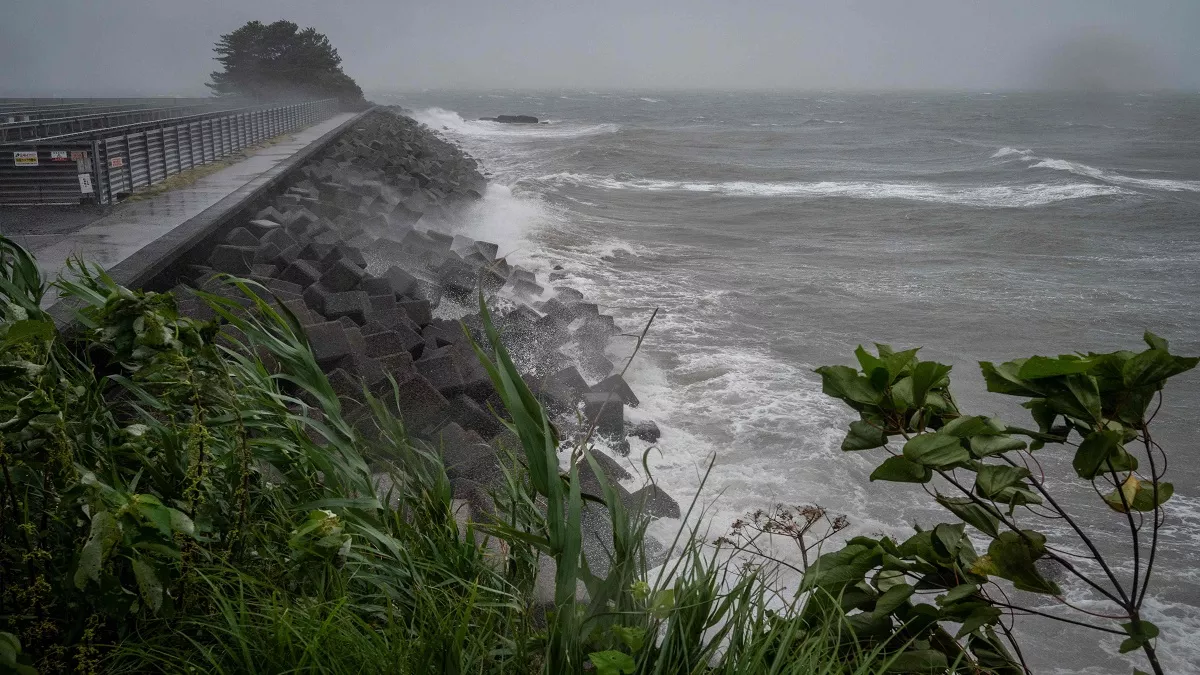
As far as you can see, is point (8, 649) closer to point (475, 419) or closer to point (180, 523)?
point (180, 523)

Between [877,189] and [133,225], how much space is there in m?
19.7

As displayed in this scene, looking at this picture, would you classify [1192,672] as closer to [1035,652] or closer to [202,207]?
[1035,652]

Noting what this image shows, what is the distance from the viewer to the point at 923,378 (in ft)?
4.93

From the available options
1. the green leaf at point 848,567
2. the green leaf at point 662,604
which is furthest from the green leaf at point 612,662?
the green leaf at point 848,567

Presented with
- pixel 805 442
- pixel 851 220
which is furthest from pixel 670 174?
pixel 805 442

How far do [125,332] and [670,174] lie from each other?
2522 centimetres

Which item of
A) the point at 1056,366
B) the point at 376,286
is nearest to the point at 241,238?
the point at 376,286

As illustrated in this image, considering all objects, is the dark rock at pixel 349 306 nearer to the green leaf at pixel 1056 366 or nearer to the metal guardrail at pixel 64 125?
the green leaf at pixel 1056 366

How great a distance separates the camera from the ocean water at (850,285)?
5.21 metres

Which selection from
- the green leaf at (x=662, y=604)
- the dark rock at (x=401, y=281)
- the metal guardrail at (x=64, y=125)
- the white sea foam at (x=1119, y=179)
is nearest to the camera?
the green leaf at (x=662, y=604)

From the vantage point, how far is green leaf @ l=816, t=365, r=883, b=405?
1551 millimetres

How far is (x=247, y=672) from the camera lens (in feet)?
5.47

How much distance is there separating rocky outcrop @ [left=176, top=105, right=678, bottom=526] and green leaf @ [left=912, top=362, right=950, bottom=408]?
57 centimetres

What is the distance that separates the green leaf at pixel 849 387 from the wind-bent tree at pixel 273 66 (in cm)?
4720
